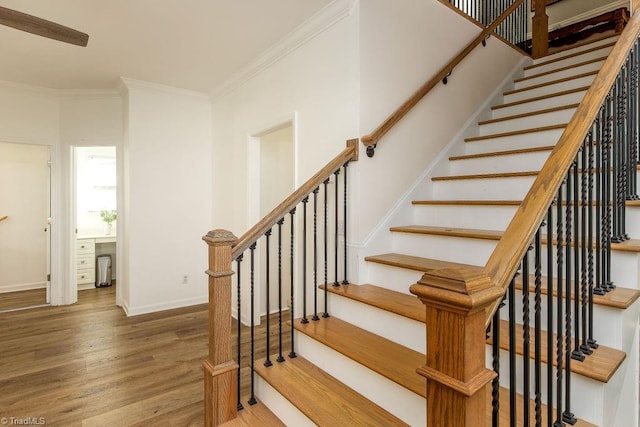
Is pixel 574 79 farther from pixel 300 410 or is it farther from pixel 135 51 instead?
pixel 135 51

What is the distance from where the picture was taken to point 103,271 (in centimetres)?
537

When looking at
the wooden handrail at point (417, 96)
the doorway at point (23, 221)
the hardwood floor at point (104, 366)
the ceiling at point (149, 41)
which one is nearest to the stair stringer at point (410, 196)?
the wooden handrail at point (417, 96)

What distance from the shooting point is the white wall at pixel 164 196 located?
396cm

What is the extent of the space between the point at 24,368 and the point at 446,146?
3.92 meters

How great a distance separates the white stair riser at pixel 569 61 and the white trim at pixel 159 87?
3903 millimetres

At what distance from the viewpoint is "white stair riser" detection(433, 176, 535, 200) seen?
2.38 metres

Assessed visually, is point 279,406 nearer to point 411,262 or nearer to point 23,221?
point 411,262

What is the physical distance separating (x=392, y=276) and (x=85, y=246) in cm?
502

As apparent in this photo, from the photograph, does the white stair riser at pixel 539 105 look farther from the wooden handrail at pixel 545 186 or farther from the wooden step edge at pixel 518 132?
the wooden handrail at pixel 545 186

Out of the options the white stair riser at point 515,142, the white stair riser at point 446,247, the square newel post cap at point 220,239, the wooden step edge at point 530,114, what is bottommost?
the white stair riser at point 446,247

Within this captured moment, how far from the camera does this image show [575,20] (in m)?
5.24

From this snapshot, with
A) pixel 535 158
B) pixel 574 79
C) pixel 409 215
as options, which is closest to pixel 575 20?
pixel 574 79

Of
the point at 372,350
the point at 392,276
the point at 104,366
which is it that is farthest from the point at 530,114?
the point at 104,366

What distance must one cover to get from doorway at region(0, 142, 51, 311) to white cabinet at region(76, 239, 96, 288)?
391 millimetres
